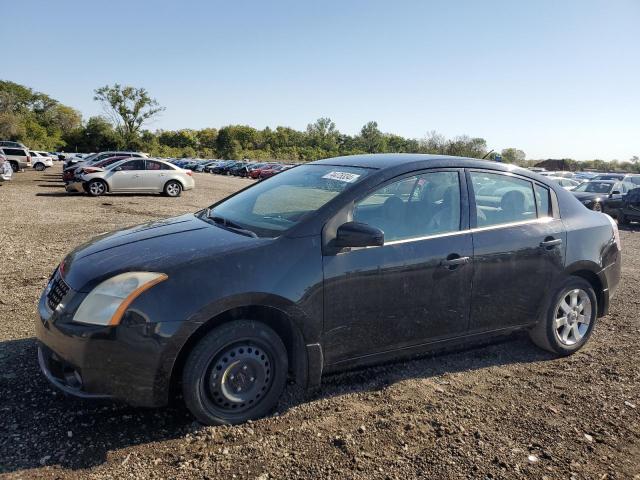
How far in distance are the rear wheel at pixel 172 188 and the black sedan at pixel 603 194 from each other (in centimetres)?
1461

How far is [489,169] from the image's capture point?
403 centimetres

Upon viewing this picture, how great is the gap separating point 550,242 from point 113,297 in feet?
11.0

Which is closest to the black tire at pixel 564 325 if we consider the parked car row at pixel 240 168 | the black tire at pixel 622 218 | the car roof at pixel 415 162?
the car roof at pixel 415 162

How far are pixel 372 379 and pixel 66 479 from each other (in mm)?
2121

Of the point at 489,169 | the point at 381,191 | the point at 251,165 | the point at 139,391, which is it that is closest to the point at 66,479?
the point at 139,391

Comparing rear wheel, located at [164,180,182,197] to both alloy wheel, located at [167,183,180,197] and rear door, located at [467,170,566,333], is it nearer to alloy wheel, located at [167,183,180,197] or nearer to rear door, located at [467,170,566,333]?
alloy wheel, located at [167,183,180,197]

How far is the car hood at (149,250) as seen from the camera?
9.40 feet

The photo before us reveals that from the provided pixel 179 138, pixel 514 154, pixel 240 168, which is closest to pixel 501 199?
pixel 240 168

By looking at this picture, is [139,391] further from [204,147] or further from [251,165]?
[204,147]

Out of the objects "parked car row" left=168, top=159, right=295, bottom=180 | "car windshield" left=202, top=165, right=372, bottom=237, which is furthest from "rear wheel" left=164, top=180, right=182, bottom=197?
"parked car row" left=168, top=159, right=295, bottom=180

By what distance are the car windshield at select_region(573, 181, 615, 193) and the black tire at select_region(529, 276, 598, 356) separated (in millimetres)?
14801

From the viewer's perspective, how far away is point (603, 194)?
54.9 feet

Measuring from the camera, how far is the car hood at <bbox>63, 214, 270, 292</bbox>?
2865 millimetres

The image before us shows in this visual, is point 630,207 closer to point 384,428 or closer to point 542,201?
point 542,201
